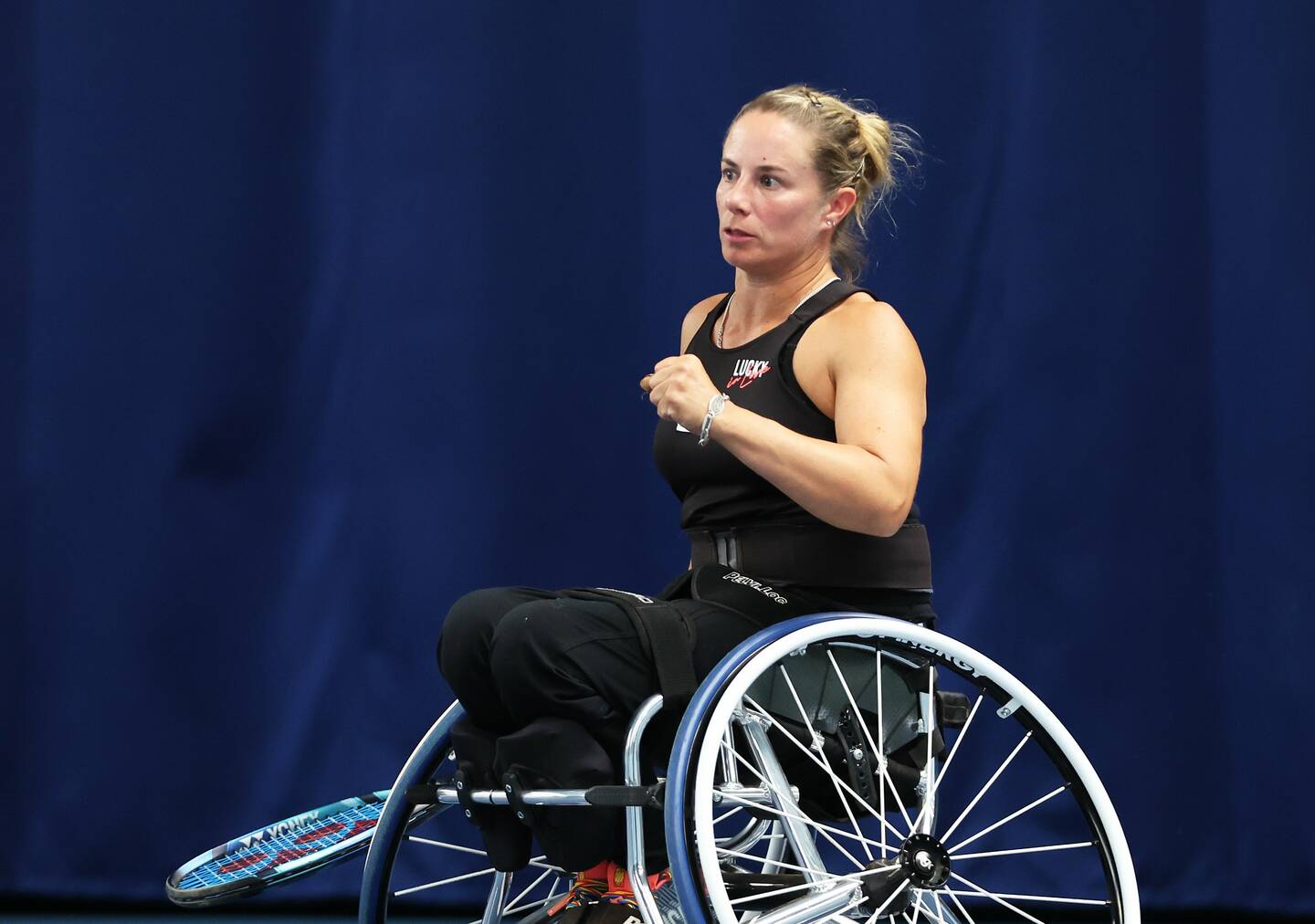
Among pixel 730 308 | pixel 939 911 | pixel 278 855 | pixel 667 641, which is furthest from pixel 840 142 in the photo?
pixel 278 855

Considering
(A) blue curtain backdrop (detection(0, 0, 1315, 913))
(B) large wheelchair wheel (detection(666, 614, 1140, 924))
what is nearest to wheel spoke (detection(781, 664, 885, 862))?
(B) large wheelchair wheel (detection(666, 614, 1140, 924))

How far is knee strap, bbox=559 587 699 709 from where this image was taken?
1593 mm

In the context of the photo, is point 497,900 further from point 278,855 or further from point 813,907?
point 813,907

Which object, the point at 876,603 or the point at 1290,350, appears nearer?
the point at 876,603

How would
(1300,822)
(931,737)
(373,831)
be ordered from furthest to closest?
(1300,822)
(373,831)
(931,737)

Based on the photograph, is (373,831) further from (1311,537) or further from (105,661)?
(1311,537)

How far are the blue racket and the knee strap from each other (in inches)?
18.4

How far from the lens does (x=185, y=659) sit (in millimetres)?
2613

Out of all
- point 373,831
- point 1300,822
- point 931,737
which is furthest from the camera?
point 1300,822

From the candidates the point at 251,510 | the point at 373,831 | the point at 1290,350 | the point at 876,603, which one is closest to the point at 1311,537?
the point at 1290,350

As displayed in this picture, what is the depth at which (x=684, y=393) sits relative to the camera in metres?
1.65

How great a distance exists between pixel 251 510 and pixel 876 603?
1.26 m

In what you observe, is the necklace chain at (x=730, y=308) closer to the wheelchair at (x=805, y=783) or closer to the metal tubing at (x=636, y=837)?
the wheelchair at (x=805, y=783)

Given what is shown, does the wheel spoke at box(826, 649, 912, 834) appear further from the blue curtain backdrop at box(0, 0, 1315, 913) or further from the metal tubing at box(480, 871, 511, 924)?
the blue curtain backdrop at box(0, 0, 1315, 913)
